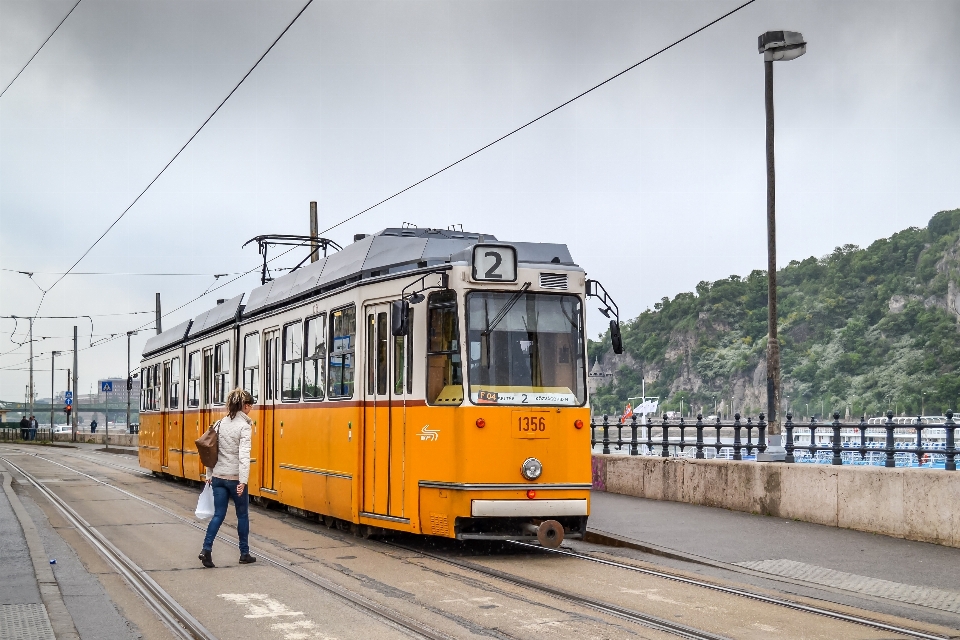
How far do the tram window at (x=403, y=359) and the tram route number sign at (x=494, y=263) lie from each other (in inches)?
40.6

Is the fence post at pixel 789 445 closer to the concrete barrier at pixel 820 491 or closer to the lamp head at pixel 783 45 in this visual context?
the concrete barrier at pixel 820 491

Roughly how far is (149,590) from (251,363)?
332 inches

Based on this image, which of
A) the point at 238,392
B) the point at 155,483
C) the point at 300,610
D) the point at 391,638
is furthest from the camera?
the point at 155,483

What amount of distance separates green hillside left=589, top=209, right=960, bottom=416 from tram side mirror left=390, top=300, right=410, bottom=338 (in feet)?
407

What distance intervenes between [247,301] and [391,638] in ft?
39.6

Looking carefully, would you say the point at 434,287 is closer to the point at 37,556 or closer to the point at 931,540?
the point at 37,556

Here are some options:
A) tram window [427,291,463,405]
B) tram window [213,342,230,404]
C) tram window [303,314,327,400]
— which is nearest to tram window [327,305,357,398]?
tram window [303,314,327,400]

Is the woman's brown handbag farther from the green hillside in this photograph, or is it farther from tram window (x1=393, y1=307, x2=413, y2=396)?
the green hillside

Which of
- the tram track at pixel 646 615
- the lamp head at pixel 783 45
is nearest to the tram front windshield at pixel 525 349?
the tram track at pixel 646 615

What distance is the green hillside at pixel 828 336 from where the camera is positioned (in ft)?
461

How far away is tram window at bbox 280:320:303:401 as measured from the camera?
50.7 feet

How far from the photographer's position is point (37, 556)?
11547 millimetres

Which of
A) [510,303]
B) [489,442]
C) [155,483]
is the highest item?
[510,303]

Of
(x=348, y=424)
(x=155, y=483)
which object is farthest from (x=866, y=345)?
(x=348, y=424)
